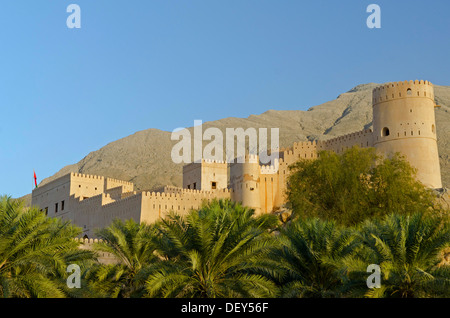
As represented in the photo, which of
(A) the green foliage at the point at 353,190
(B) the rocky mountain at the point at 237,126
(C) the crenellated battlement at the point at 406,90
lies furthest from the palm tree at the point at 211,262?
(B) the rocky mountain at the point at 237,126

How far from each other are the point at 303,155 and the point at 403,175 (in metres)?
13.7

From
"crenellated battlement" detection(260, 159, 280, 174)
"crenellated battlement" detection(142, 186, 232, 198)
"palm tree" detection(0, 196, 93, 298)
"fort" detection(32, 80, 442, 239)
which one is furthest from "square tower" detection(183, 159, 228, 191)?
"palm tree" detection(0, 196, 93, 298)

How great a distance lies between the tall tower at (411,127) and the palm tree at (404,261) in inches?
972

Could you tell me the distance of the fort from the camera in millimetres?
42375

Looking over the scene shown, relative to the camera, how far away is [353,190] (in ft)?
108

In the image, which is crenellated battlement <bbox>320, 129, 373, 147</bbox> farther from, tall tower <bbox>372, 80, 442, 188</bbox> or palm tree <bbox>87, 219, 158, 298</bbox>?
palm tree <bbox>87, 219, 158, 298</bbox>

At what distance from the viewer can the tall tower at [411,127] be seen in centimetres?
4216

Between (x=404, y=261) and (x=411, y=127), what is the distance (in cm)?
2627

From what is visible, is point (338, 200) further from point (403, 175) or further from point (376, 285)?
point (376, 285)

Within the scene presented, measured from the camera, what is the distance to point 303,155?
47.3 metres

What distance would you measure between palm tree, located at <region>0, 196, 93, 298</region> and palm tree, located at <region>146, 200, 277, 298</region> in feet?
8.91

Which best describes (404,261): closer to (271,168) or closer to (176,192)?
(176,192)

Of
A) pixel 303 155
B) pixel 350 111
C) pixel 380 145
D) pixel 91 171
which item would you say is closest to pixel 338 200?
pixel 380 145

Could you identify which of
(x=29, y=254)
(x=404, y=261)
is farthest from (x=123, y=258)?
(x=404, y=261)
